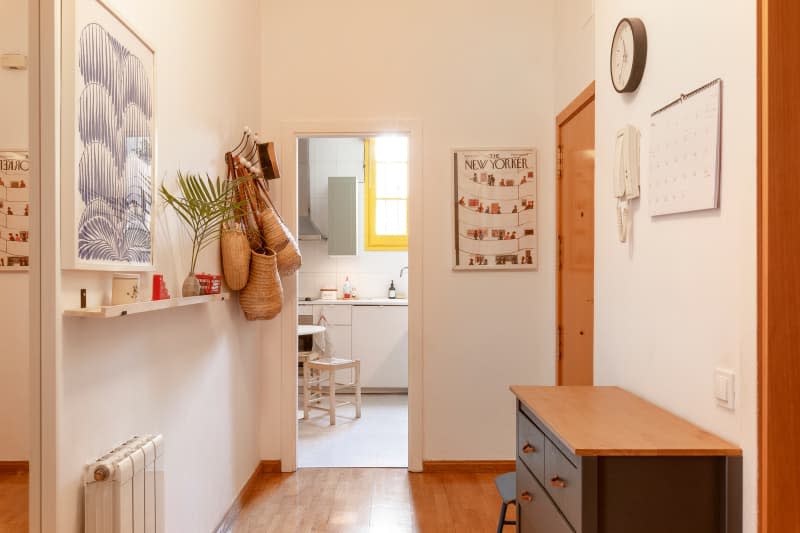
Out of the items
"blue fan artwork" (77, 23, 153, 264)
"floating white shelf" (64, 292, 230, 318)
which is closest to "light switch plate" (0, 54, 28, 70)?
"blue fan artwork" (77, 23, 153, 264)

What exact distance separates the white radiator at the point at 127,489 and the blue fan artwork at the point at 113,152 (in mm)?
563

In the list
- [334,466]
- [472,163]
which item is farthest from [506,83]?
[334,466]

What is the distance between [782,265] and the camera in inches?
49.4

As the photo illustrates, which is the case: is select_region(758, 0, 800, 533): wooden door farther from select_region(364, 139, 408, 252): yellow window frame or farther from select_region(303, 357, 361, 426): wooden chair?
select_region(364, 139, 408, 252): yellow window frame

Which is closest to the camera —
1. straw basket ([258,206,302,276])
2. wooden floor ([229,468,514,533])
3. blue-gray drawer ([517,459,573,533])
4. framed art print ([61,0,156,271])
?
framed art print ([61,0,156,271])

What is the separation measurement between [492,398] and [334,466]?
1127 mm

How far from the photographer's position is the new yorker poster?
3609 mm

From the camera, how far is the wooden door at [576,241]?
115 inches

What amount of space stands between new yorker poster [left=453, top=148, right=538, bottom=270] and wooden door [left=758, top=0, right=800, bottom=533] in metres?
2.35

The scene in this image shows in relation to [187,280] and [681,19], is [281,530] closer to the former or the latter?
[187,280]

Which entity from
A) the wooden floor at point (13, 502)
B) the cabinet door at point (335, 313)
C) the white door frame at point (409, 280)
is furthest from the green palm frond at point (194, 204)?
the cabinet door at point (335, 313)

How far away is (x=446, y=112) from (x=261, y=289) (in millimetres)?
1659

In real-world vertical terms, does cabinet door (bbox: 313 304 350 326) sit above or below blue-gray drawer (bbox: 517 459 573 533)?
above

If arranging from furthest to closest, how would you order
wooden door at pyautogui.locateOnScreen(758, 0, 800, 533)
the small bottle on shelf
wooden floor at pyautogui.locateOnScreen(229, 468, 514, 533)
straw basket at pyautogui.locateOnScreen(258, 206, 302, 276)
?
the small bottle on shelf < straw basket at pyautogui.locateOnScreen(258, 206, 302, 276) < wooden floor at pyautogui.locateOnScreen(229, 468, 514, 533) < wooden door at pyautogui.locateOnScreen(758, 0, 800, 533)
